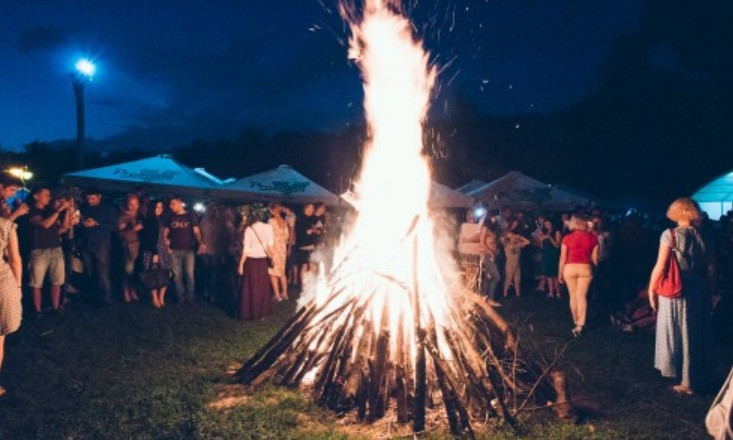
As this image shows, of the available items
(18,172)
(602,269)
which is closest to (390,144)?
(602,269)

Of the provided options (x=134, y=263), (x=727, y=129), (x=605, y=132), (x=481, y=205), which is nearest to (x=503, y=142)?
(x=605, y=132)

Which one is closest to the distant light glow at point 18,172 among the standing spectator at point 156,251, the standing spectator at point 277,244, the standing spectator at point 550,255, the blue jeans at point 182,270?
the standing spectator at point 156,251

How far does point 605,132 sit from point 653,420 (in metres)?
30.3

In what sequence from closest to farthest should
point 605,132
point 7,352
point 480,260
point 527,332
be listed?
point 7,352, point 527,332, point 480,260, point 605,132

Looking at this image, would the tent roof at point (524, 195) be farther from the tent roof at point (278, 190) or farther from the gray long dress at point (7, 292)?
the gray long dress at point (7, 292)

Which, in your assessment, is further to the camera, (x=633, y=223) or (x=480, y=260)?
(x=480, y=260)

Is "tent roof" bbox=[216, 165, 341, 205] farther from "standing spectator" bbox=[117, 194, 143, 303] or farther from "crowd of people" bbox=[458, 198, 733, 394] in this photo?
"crowd of people" bbox=[458, 198, 733, 394]

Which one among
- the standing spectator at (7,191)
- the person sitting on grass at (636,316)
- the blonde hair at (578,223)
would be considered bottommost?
the person sitting on grass at (636,316)

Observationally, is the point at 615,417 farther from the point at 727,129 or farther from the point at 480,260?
the point at 727,129

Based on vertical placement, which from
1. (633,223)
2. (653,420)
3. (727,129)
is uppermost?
(727,129)

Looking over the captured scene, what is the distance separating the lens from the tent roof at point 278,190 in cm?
1539

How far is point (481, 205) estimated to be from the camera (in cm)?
1839

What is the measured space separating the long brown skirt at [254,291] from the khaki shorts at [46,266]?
9.91 feet

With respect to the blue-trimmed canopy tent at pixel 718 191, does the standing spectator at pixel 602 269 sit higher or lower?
lower
